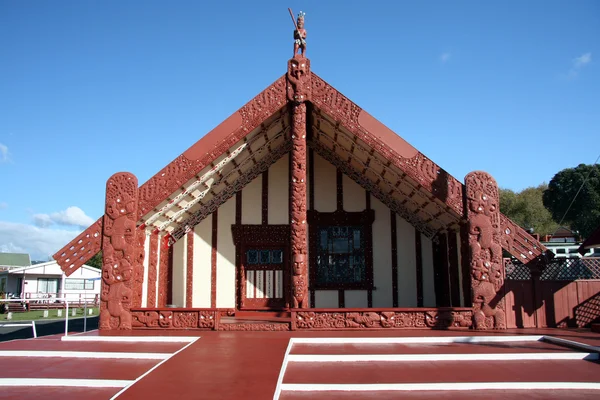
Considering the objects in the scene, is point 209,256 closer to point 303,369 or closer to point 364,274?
point 364,274

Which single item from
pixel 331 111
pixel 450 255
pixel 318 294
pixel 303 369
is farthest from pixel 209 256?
pixel 303 369

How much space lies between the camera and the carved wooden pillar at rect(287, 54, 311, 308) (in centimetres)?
720

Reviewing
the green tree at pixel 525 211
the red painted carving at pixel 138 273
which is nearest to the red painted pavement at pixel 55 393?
the red painted carving at pixel 138 273

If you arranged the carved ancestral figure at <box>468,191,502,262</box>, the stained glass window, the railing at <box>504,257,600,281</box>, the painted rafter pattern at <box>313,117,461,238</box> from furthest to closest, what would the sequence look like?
1. the stained glass window
2. the painted rafter pattern at <box>313,117,461,238</box>
3. the railing at <box>504,257,600,281</box>
4. the carved ancestral figure at <box>468,191,502,262</box>

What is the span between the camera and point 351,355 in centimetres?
535

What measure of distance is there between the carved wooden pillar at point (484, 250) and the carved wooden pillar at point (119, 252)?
527 cm

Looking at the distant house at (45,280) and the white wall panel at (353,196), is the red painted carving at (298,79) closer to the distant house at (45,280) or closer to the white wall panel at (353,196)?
the white wall panel at (353,196)

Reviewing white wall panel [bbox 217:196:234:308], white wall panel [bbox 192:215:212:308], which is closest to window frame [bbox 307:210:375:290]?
white wall panel [bbox 217:196:234:308]

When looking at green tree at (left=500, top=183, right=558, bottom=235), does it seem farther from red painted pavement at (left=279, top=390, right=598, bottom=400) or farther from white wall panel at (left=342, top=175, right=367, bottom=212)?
red painted pavement at (left=279, top=390, right=598, bottom=400)

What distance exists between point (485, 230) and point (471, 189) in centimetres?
67

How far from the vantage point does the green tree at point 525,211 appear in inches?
1246

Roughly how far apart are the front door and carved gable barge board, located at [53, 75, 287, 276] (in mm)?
2882

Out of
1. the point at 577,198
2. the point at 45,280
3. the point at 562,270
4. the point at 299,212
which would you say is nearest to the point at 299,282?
the point at 299,212

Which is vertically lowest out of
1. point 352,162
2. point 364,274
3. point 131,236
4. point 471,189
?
point 364,274
